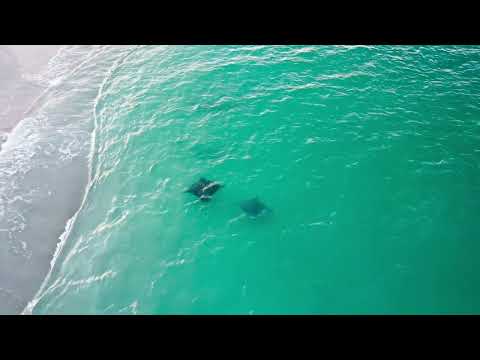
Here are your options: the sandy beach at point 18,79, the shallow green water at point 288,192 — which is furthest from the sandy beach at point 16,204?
the shallow green water at point 288,192

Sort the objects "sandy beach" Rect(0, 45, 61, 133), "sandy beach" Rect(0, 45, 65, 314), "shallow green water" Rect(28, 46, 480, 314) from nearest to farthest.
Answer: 1. "shallow green water" Rect(28, 46, 480, 314)
2. "sandy beach" Rect(0, 45, 65, 314)
3. "sandy beach" Rect(0, 45, 61, 133)

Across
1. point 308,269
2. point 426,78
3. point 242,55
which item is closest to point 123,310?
point 308,269

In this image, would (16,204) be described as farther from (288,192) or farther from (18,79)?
(288,192)

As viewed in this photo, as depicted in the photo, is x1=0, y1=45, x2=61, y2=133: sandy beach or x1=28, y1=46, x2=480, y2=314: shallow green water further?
x1=0, y1=45, x2=61, y2=133: sandy beach

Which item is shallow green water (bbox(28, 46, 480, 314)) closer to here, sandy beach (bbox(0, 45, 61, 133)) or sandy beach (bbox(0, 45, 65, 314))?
sandy beach (bbox(0, 45, 65, 314))

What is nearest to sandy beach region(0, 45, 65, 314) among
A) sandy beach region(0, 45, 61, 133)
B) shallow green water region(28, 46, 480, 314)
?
sandy beach region(0, 45, 61, 133)
